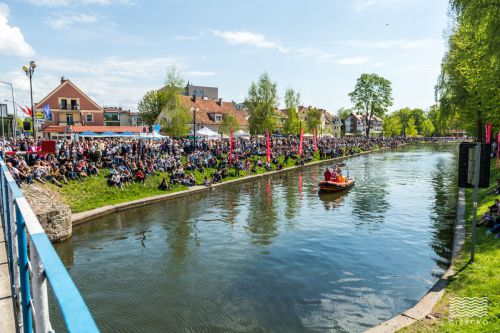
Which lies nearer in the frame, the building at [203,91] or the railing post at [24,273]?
the railing post at [24,273]

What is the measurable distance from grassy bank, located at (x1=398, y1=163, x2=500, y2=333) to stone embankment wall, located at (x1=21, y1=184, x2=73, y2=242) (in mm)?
14989

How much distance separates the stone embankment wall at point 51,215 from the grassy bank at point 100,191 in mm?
3676

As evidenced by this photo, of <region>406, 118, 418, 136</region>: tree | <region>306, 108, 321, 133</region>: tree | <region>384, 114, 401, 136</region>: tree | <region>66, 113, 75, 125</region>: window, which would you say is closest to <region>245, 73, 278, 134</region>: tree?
<region>306, 108, 321, 133</region>: tree

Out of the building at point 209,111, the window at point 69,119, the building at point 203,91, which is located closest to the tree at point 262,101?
the building at point 209,111

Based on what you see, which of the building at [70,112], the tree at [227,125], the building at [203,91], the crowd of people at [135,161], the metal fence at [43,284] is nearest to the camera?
the metal fence at [43,284]

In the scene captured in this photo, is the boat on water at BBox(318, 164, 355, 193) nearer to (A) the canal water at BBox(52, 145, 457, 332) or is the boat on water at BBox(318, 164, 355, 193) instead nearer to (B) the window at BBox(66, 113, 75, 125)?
(A) the canal water at BBox(52, 145, 457, 332)

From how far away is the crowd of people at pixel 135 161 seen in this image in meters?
23.3

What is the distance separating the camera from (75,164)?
25812 millimetres

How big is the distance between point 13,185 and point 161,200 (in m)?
23.1

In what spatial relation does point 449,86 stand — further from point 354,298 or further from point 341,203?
point 354,298

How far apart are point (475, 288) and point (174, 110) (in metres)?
46.8

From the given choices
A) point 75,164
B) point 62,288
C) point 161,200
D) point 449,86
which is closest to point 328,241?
point 161,200

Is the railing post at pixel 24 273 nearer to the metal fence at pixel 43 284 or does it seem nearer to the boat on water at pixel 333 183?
the metal fence at pixel 43 284

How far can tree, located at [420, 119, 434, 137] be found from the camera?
538 feet
